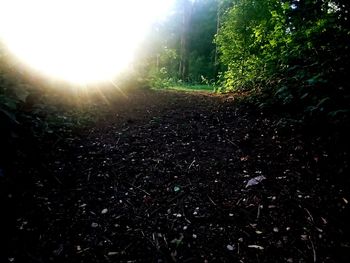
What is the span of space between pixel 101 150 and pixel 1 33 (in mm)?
2870

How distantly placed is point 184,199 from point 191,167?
804 millimetres

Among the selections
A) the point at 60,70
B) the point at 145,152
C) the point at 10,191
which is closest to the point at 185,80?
the point at 60,70

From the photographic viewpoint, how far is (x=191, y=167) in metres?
4.15

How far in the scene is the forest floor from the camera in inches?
104

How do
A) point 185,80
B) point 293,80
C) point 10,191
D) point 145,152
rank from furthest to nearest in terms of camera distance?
point 185,80
point 293,80
point 145,152
point 10,191

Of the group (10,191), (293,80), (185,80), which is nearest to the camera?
(10,191)

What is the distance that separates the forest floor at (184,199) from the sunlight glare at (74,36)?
213cm

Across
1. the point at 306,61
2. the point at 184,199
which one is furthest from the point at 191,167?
the point at 306,61

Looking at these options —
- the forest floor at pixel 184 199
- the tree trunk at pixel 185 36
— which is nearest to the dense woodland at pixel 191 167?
the forest floor at pixel 184 199

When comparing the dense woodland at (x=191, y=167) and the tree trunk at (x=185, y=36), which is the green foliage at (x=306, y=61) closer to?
the dense woodland at (x=191, y=167)

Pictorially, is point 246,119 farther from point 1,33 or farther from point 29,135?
point 1,33

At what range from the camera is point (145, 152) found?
183 inches

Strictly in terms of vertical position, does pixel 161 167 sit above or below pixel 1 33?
below

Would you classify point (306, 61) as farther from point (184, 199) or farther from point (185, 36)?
point (185, 36)
